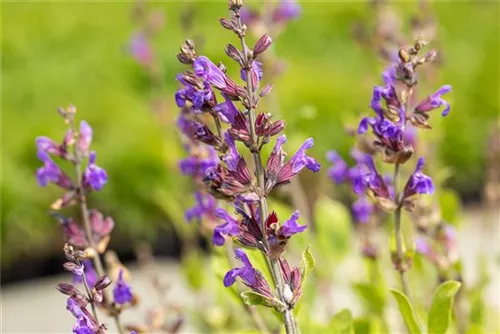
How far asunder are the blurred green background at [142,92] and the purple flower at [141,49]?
0.77ft

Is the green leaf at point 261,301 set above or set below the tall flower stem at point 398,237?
below

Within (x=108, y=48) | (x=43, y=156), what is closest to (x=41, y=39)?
(x=108, y=48)

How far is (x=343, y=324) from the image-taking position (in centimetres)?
141

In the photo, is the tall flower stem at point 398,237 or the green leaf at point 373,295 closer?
the tall flower stem at point 398,237

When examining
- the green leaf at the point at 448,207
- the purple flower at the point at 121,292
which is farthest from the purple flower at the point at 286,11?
the purple flower at the point at 121,292

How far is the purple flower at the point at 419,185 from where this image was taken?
1363mm

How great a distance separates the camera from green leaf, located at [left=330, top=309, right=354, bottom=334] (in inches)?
55.5

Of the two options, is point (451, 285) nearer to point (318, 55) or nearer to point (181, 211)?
point (181, 211)

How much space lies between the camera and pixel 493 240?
12.1ft

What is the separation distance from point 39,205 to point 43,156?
2.55 m

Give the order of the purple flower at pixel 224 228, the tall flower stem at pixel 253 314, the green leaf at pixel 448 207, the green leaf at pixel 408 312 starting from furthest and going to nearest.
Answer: the green leaf at pixel 448 207 → the tall flower stem at pixel 253 314 → the green leaf at pixel 408 312 → the purple flower at pixel 224 228

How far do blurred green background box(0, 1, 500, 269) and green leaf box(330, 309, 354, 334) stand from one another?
1.11 meters

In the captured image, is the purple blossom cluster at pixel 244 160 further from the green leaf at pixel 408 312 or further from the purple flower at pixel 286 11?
the purple flower at pixel 286 11

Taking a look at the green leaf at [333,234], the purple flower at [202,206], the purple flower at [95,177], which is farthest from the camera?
the green leaf at [333,234]
